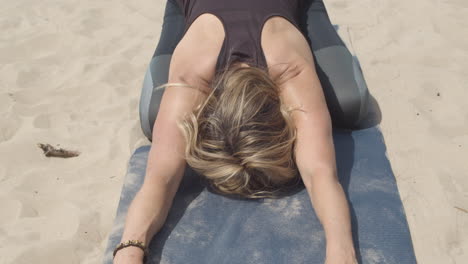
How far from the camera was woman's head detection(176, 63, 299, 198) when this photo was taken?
5.93 ft

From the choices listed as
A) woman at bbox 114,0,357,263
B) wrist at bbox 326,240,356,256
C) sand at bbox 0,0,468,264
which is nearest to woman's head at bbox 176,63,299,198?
woman at bbox 114,0,357,263

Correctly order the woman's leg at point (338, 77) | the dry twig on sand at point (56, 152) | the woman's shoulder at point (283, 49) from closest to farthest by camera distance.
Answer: the woman's shoulder at point (283, 49)
the woman's leg at point (338, 77)
the dry twig on sand at point (56, 152)

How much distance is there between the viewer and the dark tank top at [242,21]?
6.76ft

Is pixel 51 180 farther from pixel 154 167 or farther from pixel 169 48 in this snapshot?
pixel 169 48

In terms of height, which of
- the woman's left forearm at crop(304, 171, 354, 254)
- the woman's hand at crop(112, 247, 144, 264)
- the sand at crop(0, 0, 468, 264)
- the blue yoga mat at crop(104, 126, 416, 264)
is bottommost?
the sand at crop(0, 0, 468, 264)

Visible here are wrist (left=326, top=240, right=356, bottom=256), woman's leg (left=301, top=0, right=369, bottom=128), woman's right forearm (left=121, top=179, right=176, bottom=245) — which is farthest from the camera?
woman's leg (left=301, top=0, right=369, bottom=128)

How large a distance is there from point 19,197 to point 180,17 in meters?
1.36

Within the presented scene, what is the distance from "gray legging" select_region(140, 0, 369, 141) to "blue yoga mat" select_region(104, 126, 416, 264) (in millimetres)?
272

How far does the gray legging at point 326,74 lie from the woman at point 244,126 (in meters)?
0.30

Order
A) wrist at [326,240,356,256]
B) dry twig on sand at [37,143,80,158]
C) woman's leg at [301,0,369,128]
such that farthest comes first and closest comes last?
dry twig on sand at [37,143,80,158] → woman's leg at [301,0,369,128] → wrist at [326,240,356,256]

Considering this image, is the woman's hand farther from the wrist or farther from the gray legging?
the gray legging

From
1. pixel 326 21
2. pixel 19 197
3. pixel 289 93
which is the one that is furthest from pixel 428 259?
pixel 19 197

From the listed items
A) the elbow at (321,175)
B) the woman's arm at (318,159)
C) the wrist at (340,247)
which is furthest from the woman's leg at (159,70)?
the wrist at (340,247)

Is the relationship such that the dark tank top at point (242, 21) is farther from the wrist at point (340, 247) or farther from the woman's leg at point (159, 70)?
the wrist at point (340, 247)
